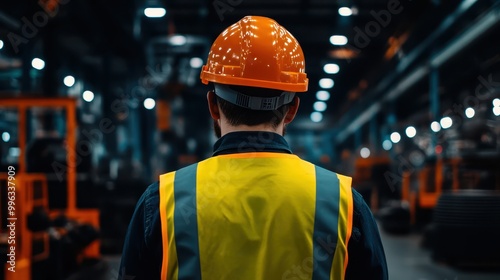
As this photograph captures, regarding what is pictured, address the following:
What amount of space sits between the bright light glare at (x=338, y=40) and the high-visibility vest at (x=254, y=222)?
12.6 m

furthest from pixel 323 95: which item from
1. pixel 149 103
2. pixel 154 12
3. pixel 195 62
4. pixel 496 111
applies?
pixel 496 111

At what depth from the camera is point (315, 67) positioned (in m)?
18.4

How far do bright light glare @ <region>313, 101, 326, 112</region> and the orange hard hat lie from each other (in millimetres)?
25821

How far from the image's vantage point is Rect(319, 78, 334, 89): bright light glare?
67.9 ft

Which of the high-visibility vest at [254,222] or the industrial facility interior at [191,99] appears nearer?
the high-visibility vest at [254,222]

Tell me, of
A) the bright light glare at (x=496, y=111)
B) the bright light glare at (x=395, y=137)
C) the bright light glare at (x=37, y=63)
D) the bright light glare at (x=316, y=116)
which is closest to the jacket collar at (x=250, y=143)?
the bright light glare at (x=496, y=111)

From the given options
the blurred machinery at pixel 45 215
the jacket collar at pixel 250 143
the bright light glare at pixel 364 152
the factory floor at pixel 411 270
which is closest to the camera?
the jacket collar at pixel 250 143

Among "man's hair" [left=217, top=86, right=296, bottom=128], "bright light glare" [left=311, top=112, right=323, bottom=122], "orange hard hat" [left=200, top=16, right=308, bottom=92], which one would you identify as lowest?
"man's hair" [left=217, top=86, right=296, bottom=128]

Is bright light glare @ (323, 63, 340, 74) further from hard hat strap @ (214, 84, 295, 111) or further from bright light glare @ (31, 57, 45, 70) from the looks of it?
hard hat strap @ (214, 84, 295, 111)

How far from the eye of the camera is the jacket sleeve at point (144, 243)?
130 cm

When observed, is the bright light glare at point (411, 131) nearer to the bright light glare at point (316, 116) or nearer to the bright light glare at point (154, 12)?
the bright light glare at point (154, 12)

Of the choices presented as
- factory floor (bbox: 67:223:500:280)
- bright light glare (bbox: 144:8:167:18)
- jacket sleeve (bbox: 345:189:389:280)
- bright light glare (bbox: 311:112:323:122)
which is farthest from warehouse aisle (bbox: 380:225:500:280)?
bright light glare (bbox: 311:112:323:122)

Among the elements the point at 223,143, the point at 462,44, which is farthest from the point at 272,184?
the point at 462,44

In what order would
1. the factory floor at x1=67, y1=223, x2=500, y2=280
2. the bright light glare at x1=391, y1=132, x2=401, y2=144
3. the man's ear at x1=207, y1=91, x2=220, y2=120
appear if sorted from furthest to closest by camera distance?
the bright light glare at x1=391, y1=132, x2=401, y2=144 < the factory floor at x1=67, y1=223, x2=500, y2=280 < the man's ear at x1=207, y1=91, x2=220, y2=120
